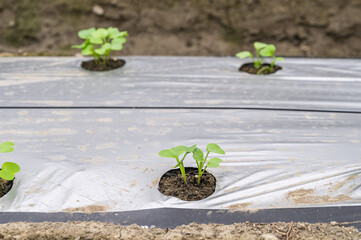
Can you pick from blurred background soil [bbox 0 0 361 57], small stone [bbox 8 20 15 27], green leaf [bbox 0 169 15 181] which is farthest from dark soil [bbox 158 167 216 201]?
small stone [bbox 8 20 15 27]

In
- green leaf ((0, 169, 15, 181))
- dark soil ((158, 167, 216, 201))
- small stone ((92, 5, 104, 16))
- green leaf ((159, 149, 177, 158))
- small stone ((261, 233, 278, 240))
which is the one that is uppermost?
small stone ((92, 5, 104, 16))

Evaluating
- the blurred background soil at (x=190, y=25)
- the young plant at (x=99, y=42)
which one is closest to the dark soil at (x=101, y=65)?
the young plant at (x=99, y=42)

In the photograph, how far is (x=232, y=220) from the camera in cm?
113

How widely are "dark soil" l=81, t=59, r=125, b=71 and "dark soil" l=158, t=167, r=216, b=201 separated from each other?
1.18 m

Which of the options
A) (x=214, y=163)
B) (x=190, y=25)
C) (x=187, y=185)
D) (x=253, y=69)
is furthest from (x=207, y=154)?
(x=190, y=25)

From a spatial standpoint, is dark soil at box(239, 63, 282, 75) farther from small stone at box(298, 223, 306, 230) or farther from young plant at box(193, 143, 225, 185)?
small stone at box(298, 223, 306, 230)

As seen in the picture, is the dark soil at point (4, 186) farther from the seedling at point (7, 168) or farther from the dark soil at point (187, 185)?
the dark soil at point (187, 185)

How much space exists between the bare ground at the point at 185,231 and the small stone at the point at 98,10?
1999 millimetres

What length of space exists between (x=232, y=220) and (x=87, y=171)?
582mm

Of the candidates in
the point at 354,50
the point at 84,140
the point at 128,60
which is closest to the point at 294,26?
the point at 354,50

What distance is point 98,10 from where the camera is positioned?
8.97 feet

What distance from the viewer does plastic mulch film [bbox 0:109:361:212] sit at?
1.21m

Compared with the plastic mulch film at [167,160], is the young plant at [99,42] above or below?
above

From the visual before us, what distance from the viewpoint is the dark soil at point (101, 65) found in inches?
90.0
